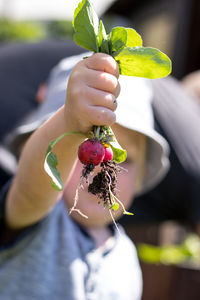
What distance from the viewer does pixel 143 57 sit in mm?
591

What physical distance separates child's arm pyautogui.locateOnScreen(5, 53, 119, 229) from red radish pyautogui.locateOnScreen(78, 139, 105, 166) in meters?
A: 0.03

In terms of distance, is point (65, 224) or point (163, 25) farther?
point (163, 25)

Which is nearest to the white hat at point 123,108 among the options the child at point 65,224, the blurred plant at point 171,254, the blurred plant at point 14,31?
the child at point 65,224

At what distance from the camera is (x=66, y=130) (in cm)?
68

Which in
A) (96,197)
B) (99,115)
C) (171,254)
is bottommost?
(171,254)

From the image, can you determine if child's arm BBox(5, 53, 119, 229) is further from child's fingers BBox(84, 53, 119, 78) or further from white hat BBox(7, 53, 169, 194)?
white hat BBox(7, 53, 169, 194)

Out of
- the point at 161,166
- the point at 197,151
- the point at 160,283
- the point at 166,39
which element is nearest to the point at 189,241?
the point at 160,283

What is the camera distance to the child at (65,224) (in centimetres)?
84

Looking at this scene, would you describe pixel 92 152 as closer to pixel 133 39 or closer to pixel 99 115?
pixel 99 115

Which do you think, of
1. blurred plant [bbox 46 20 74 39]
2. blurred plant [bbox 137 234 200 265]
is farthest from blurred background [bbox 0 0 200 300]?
blurred plant [bbox 46 20 74 39]

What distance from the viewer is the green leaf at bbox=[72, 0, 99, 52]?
1.90ft

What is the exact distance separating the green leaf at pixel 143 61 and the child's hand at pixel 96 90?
28 mm

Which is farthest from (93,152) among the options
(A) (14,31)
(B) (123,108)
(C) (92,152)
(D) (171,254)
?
(A) (14,31)

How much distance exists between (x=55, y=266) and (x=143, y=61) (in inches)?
27.8
